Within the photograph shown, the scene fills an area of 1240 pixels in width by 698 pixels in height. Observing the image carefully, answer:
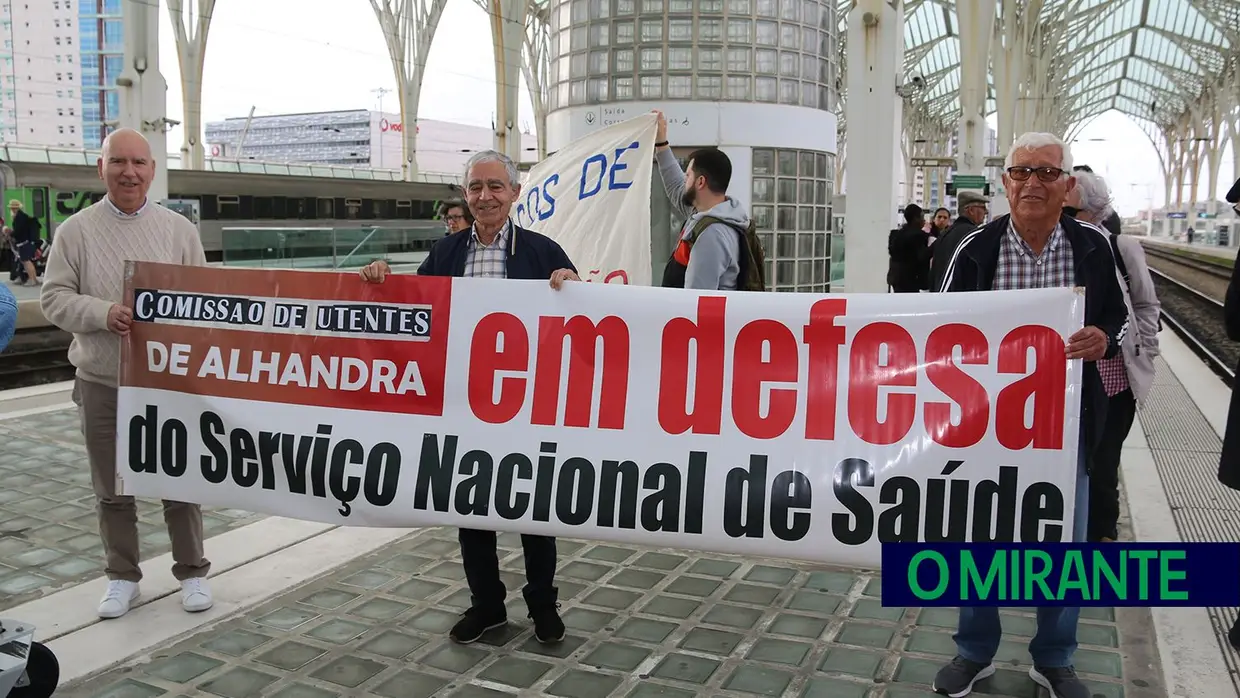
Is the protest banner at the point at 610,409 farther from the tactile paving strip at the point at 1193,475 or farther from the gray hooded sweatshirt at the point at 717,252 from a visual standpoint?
the tactile paving strip at the point at 1193,475

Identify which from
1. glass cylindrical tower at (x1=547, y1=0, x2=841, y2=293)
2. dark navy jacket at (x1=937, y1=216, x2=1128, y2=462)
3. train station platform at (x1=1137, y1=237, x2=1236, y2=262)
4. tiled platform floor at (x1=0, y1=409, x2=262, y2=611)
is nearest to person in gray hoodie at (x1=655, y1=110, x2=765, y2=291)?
dark navy jacket at (x1=937, y1=216, x2=1128, y2=462)

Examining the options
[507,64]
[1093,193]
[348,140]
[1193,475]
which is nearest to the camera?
[1093,193]

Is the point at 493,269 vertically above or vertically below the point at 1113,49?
below

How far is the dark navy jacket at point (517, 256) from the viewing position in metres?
3.83

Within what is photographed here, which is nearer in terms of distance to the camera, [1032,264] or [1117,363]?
[1032,264]

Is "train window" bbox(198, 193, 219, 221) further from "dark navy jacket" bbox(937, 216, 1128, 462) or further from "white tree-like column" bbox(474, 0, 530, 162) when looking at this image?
"dark navy jacket" bbox(937, 216, 1128, 462)

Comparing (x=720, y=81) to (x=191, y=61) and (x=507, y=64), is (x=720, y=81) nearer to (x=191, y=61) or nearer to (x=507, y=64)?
(x=507, y=64)

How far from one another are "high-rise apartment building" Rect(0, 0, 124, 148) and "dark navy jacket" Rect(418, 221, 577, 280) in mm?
104475

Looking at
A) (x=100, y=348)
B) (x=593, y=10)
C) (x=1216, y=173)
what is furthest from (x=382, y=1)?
(x=1216, y=173)

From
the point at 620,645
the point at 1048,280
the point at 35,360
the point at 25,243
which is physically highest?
the point at 25,243

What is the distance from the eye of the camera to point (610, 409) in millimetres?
3496

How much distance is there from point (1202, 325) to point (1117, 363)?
17.6m

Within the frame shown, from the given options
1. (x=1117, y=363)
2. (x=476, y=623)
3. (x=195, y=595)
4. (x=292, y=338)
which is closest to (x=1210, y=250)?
(x=1117, y=363)

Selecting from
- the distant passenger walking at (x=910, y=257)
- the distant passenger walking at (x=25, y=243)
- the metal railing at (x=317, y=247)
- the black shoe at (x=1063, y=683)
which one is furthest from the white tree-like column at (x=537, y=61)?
the black shoe at (x=1063, y=683)
